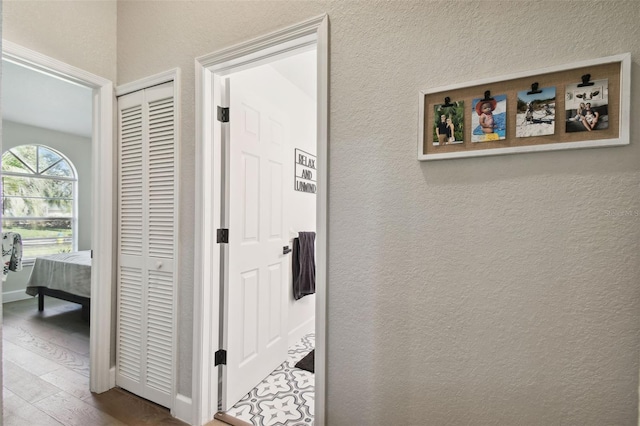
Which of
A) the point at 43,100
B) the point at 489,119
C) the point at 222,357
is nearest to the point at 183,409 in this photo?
the point at 222,357

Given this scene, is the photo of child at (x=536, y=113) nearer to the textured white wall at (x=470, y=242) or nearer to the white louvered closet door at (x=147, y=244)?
the textured white wall at (x=470, y=242)

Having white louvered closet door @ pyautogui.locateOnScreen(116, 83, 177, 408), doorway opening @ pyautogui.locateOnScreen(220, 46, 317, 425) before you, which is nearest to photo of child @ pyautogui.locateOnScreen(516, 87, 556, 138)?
doorway opening @ pyautogui.locateOnScreen(220, 46, 317, 425)

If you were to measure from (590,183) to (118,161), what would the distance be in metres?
2.54

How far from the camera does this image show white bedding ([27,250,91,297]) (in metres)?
3.30

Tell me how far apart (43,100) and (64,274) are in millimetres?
2075

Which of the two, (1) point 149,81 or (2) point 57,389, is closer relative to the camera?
(1) point 149,81

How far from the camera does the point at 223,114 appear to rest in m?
1.86

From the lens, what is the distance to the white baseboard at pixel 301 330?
285 cm

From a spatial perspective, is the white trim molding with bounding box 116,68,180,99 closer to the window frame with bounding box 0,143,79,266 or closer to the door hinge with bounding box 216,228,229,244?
the door hinge with bounding box 216,228,229,244

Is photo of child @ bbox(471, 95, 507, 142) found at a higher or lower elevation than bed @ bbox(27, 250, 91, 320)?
higher

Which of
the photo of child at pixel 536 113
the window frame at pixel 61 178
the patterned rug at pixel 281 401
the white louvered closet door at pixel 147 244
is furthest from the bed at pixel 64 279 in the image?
the photo of child at pixel 536 113

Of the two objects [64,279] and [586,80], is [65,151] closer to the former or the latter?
[64,279]

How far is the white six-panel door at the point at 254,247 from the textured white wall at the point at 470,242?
72 cm

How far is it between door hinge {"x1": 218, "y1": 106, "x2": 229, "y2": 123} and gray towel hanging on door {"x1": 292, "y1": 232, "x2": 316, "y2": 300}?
125cm
